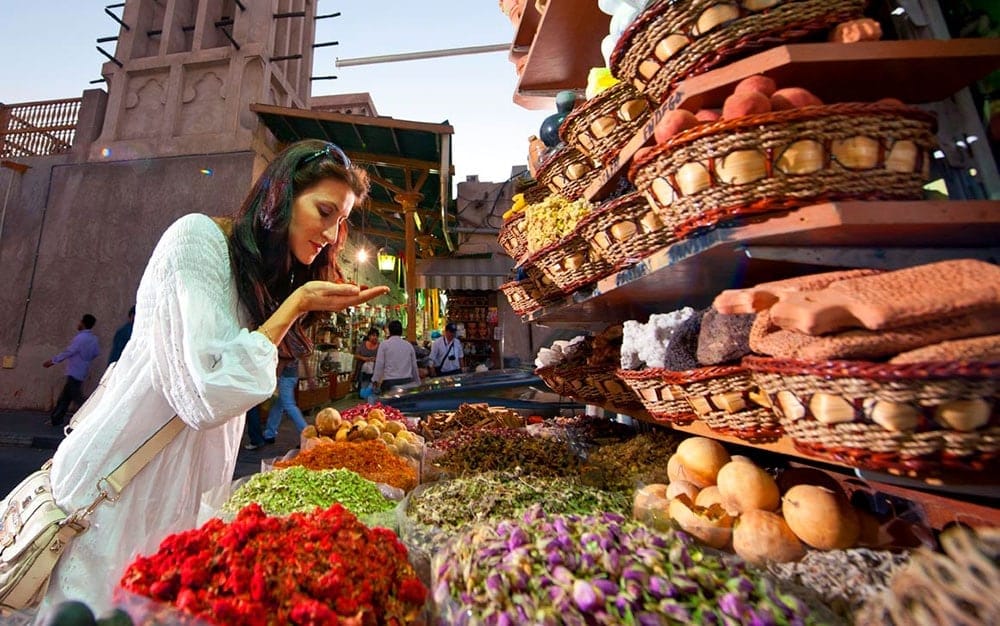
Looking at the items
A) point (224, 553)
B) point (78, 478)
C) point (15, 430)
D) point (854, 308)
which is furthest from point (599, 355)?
point (15, 430)

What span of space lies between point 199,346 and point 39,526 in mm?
684

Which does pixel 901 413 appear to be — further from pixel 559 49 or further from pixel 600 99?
pixel 559 49

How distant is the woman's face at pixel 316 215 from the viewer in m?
1.66

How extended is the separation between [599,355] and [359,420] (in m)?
1.74

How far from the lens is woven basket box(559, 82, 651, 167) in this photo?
1.60 meters

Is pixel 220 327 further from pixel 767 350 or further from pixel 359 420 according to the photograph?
pixel 359 420

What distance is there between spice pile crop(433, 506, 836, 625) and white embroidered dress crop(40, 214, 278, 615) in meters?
0.81

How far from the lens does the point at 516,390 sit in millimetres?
4691

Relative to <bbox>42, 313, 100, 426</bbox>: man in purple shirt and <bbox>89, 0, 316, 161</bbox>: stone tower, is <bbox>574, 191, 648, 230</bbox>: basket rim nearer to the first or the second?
<bbox>89, 0, 316, 161</bbox>: stone tower

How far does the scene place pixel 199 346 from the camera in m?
1.28

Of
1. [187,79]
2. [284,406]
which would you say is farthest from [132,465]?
[187,79]

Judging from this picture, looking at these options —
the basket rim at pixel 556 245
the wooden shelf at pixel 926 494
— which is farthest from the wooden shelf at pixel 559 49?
the wooden shelf at pixel 926 494

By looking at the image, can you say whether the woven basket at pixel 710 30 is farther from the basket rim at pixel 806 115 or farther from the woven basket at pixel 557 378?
the woven basket at pixel 557 378

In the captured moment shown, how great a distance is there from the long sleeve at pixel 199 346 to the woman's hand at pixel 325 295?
0.78ft
